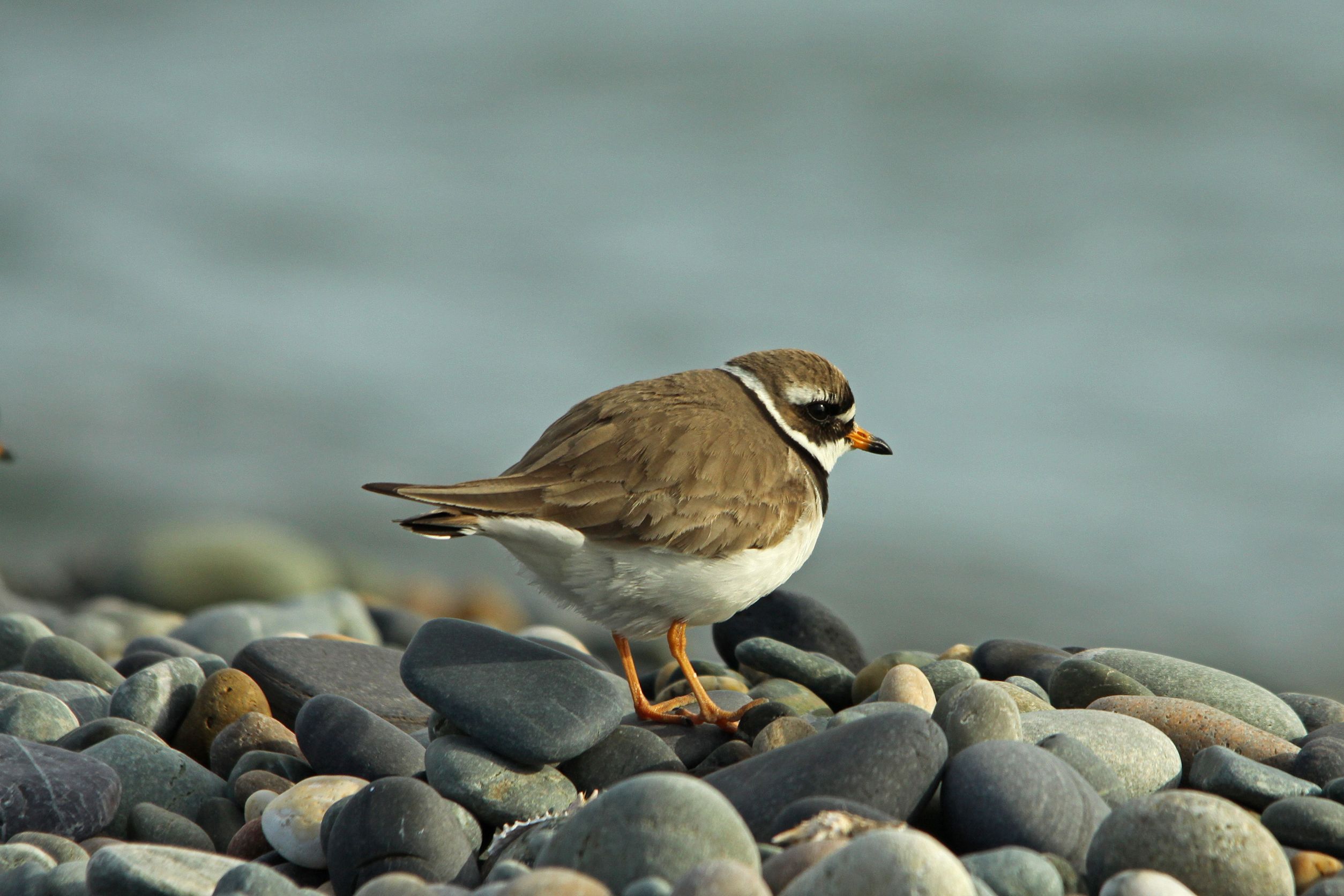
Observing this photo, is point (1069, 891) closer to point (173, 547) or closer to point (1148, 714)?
point (1148, 714)

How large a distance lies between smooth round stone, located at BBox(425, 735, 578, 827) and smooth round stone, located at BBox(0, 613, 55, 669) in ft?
12.8

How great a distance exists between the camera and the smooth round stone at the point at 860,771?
3.94 meters

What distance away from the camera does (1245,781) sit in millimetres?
4387

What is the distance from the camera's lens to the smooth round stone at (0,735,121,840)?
15.0 ft

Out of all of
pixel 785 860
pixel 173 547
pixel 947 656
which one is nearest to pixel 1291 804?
pixel 785 860

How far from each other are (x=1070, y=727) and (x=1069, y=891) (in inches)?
48.9

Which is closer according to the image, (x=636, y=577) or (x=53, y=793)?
(x=53, y=793)

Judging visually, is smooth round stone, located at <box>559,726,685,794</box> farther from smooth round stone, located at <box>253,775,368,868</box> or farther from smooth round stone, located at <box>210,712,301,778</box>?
smooth round stone, located at <box>210,712,301,778</box>

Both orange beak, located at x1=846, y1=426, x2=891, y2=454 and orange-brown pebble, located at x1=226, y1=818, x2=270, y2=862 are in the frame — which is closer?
orange-brown pebble, located at x1=226, y1=818, x2=270, y2=862

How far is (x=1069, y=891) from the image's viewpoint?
3658 millimetres

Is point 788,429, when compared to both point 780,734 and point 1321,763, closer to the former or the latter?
point 780,734

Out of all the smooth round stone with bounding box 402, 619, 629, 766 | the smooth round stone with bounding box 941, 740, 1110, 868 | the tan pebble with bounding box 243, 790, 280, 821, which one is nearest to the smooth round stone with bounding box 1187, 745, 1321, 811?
the smooth round stone with bounding box 941, 740, 1110, 868

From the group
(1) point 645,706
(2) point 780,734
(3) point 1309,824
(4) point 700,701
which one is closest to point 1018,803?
(3) point 1309,824

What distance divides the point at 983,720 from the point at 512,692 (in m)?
1.85
